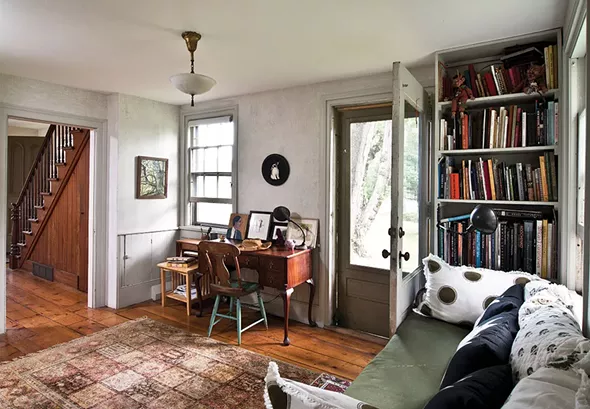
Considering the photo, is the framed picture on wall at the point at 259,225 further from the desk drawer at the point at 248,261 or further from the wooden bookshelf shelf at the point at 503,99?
the wooden bookshelf shelf at the point at 503,99

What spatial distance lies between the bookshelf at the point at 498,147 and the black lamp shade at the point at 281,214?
4.57 ft

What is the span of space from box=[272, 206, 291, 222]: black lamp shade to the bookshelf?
4.57 ft

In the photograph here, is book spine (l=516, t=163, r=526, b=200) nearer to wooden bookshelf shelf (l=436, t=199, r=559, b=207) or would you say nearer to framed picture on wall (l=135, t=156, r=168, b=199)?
wooden bookshelf shelf (l=436, t=199, r=559, b=207)

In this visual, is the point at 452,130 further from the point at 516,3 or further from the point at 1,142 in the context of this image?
the point at 1,142

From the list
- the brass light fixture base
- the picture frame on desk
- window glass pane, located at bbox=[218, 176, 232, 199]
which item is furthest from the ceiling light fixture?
window glass pane, located at bbox=[218, 176, 232, 199]

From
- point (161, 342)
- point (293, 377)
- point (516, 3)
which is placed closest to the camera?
point (516, 3)

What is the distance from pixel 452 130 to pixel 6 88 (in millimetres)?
3989

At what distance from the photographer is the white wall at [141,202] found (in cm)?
419

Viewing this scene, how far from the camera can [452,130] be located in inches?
110

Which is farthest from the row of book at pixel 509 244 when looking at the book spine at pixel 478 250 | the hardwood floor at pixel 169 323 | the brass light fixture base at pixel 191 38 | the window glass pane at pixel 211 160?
the window glass pane at pixel 211 160

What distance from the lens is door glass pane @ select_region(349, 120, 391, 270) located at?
347cm

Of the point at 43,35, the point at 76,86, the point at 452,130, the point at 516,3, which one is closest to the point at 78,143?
the point at 76,86

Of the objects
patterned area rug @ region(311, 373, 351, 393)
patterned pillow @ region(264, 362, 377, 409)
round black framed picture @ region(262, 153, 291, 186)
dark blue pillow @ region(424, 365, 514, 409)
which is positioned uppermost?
round black framed picture @ region(262, 153, 291, 186)

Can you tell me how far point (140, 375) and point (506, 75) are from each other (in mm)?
3431
